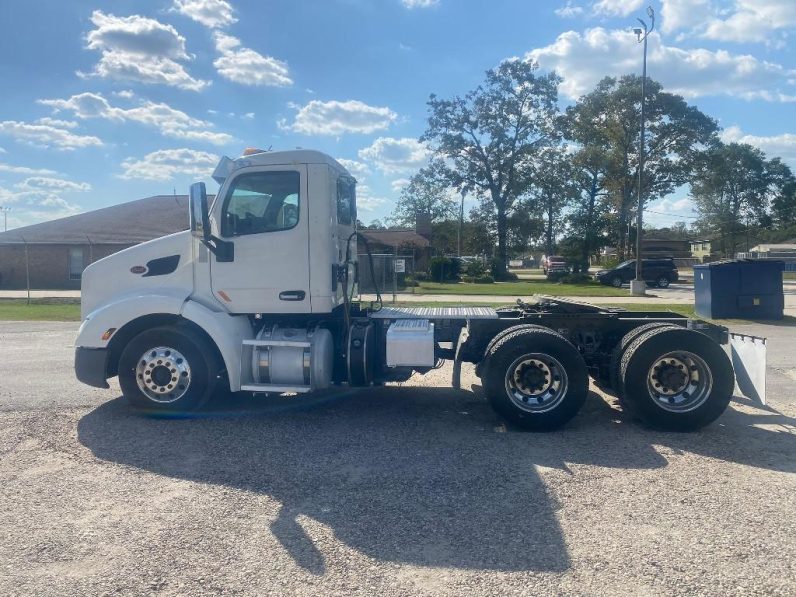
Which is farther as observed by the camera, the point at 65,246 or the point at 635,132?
the point at 635,132

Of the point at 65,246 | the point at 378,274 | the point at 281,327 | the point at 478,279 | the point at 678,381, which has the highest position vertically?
the point at 65,246

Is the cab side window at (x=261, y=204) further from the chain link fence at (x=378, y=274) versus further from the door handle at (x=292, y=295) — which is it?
the chain link fence at (x=378, y=274)

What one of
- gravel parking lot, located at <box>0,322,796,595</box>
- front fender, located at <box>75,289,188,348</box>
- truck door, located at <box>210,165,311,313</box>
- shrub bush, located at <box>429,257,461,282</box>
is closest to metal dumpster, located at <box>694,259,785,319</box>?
gravel parking lot, located at <box>0,322,796,595</box>

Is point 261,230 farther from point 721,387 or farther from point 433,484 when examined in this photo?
point 721,387

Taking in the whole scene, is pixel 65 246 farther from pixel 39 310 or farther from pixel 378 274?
pixel 378 274

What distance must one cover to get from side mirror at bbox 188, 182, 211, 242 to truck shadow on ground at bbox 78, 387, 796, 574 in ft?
6.74

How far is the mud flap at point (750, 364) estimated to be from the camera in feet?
22.4

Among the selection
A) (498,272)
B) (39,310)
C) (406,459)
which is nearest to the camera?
(406,459)

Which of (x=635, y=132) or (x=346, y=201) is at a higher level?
(x=635, y=132)

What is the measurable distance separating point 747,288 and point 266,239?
15183 millimetres

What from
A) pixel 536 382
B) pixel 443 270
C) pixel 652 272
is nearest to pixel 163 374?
pixel 536 382

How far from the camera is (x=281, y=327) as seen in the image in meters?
7.63

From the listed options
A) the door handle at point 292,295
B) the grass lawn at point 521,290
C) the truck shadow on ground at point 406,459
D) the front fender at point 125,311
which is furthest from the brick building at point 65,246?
the truck shadow on ground at point 406,459

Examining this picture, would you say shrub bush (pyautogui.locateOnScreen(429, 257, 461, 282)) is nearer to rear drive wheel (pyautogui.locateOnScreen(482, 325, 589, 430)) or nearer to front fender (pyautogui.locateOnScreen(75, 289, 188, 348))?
front fender (pyautogui.locateOnScreen(75, 289, 188, 348))
